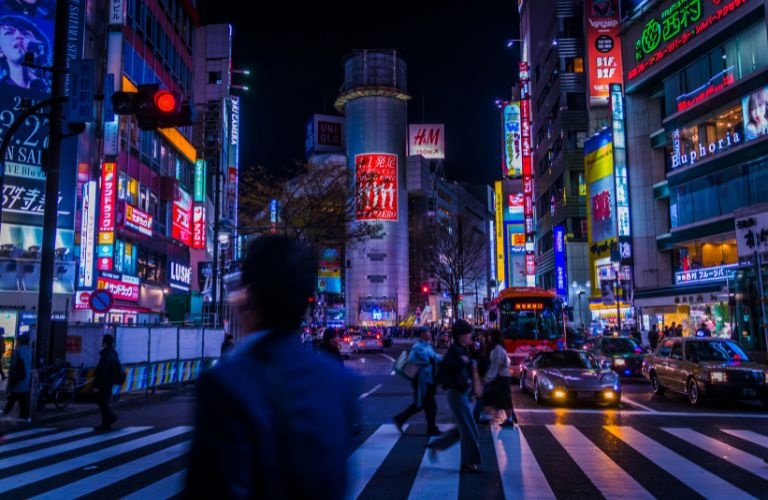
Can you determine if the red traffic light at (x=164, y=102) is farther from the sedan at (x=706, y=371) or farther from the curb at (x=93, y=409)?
the sedan at (x=706, y=371)

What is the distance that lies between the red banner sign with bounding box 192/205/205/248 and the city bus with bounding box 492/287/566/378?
952 inches

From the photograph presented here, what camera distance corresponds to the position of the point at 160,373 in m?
20.6

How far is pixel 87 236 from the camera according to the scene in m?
26.3

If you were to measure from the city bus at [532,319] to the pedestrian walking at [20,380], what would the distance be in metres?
15.6

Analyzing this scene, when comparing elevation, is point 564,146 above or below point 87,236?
above

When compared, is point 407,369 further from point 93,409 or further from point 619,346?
point 619,346

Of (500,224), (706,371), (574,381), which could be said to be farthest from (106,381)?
(500,224)

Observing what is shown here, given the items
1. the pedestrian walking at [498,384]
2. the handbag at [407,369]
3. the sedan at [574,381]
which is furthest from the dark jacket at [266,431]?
the sedan at [574,381]

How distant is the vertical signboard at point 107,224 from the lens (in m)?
27.1

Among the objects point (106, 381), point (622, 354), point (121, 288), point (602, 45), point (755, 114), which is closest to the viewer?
point (106, 381)

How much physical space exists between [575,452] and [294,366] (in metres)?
8.75

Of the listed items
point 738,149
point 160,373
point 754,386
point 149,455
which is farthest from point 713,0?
point 149,455

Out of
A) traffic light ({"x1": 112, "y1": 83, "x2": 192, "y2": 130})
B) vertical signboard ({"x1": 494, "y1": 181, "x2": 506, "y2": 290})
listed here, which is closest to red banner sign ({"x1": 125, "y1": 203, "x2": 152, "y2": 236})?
traffic light ({"x1": 112, "y1": 83, "x2": 192, "y2": 130})

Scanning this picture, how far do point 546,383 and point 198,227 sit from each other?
31.7 m
